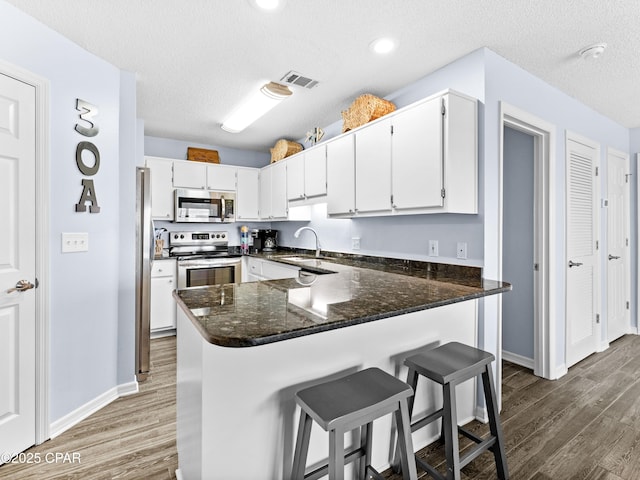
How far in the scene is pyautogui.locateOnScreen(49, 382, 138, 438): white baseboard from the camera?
197 cm

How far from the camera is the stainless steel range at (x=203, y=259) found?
3.79 m

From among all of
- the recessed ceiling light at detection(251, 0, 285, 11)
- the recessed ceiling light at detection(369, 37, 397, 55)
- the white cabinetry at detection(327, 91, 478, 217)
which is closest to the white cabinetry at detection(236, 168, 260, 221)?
the white cabinetry at detection(327, 91, 478, 217)

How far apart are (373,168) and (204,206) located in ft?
8.47

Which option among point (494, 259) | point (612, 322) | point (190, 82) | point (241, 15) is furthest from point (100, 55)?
point (612, 322)

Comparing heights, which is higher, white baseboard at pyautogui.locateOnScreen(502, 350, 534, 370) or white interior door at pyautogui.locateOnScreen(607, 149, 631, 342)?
white interior door at pyautogui.locateOnScreen(607, 149, 631, 342)

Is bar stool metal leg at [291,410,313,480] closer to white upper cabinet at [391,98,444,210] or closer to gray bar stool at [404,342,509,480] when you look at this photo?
gray bar stool at [404,342,509,480]

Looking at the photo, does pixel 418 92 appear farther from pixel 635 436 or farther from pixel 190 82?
pixel 635 436

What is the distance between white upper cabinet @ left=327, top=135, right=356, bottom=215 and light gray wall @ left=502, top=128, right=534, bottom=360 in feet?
4.95

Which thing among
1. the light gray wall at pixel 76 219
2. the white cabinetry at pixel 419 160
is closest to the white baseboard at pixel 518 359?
the white cabinetry at pixel 419 160

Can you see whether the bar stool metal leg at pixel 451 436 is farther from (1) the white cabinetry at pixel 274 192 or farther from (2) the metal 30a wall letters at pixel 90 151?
(1) the white cabinetry at pixel 274 192

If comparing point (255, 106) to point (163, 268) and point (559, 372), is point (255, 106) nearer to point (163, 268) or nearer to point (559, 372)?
point (163, 268)

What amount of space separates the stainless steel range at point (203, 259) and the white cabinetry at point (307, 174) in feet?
3.94

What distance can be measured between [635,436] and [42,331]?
3.63 m

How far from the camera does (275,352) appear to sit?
3.95ft
